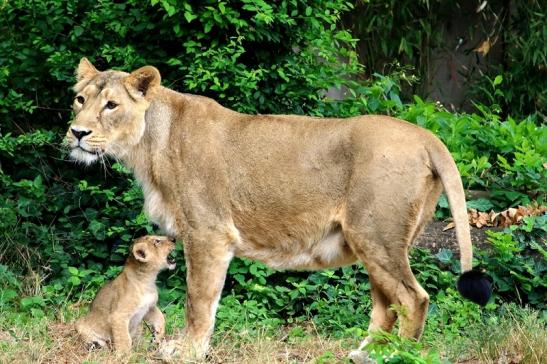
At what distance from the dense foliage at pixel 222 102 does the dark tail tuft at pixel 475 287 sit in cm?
166

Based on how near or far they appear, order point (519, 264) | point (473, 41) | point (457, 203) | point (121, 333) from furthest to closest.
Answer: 1. point (473, 41)
2. point (519, 264)
3. point (121, 333)
4. point (457, 203)

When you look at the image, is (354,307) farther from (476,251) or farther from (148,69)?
(148,69)

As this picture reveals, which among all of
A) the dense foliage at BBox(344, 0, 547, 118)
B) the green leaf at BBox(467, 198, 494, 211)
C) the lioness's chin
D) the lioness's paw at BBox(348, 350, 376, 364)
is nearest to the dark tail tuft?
the lioness's paw at BBox(348, 350, 376, 364)

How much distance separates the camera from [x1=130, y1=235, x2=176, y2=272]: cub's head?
20.4 ft

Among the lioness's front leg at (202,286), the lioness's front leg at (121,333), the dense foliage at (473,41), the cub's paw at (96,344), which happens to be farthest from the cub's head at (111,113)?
the dense foliage at (473,41)

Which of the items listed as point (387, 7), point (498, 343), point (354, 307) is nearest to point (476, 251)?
point (354, 307)

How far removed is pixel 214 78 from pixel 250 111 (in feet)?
1.50

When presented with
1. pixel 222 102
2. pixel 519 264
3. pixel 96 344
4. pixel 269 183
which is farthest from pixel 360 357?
pixel 222 102

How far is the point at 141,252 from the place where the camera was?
6.26 meters

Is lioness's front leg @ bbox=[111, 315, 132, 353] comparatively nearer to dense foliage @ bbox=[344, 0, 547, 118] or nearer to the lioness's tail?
the lioness's tail

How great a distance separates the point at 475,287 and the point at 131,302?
1.90 meters

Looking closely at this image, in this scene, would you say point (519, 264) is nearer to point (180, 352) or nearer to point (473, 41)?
point (180, 352)

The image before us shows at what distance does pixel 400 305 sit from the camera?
568 centimetres

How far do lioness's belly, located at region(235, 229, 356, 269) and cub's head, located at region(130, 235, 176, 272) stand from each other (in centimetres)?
46
